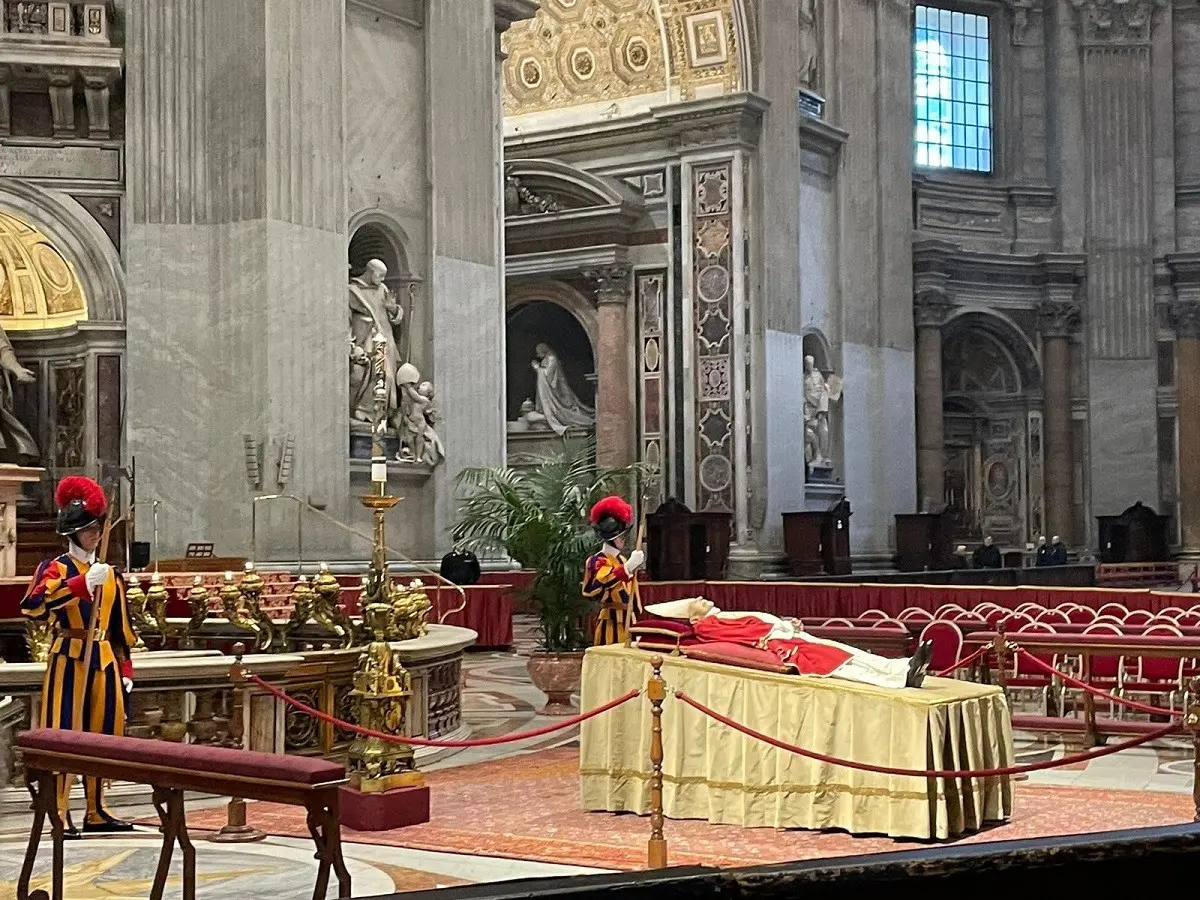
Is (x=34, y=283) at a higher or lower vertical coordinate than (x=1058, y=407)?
higher

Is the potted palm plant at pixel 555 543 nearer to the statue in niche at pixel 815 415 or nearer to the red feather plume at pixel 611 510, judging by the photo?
the red feather plume at pixel 611 510

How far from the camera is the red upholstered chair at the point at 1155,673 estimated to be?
1163 centimetres

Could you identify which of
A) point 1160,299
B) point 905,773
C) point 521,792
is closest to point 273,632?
point 521,792

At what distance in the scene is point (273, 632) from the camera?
10.9m

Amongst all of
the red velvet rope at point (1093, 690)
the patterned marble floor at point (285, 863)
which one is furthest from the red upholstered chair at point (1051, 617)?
the patterned marble floor at point (285, 863)

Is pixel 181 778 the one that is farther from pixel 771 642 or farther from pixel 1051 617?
pixel 1051 617

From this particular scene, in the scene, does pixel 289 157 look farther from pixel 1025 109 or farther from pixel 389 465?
pixel 1025 109

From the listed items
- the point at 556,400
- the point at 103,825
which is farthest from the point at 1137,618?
the point at 556,400

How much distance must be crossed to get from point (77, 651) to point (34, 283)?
10610mm

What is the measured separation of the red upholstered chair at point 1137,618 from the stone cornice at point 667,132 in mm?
13406

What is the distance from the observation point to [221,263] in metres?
17.0

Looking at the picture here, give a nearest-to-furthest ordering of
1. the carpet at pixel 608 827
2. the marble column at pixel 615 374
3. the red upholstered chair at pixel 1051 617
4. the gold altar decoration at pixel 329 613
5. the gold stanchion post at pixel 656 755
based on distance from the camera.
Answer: the gold stanchion post at pixel 656 755 < the carpet at pixel 608 827 < the gold altar decoration at pixel 329 613 < the red upholstered chair at pixel 1051 617 < the marble column at pixel 615 374

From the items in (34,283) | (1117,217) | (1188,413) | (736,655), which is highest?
(1117,217)

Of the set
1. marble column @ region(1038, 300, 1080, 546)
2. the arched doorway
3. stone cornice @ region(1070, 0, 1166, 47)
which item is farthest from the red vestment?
stone cornice @ region(1070, 0, 1166, 47)
